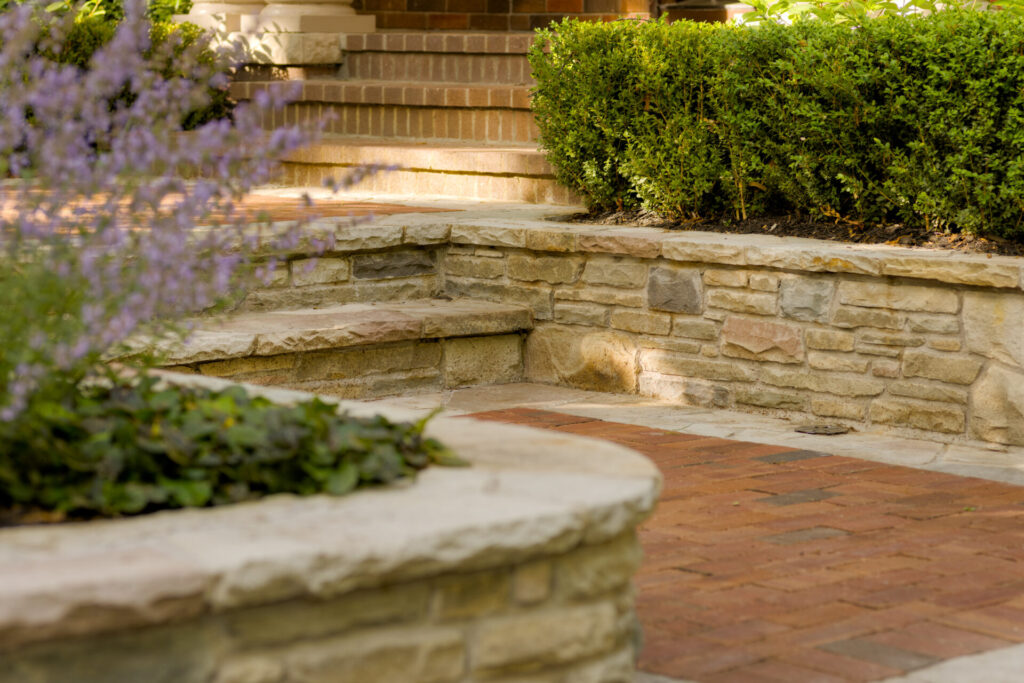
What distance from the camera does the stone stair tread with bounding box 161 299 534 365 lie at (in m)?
5.73

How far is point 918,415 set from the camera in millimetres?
5539

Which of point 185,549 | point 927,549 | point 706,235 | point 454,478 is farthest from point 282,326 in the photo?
point 185,549

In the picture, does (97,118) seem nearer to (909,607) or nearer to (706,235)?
(909,607)

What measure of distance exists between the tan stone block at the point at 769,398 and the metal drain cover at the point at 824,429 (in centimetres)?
13

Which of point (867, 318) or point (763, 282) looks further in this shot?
point (763, 282)

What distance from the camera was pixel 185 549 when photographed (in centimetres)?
228

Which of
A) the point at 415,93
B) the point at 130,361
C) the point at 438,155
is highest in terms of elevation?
the point at 415,93

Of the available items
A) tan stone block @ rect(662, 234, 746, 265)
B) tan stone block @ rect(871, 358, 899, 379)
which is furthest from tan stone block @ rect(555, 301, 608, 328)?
tan stone block @ rect(871, 358, 899, 379)

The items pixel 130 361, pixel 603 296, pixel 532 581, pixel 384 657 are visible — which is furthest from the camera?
pixel 603 296

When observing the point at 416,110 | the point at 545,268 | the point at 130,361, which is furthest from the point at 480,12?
the point at 130,361

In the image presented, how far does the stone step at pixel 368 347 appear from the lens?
5801 mm

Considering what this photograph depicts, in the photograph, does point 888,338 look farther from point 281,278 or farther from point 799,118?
point 281,278

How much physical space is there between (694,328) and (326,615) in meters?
3.98

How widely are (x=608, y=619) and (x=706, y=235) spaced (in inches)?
146
